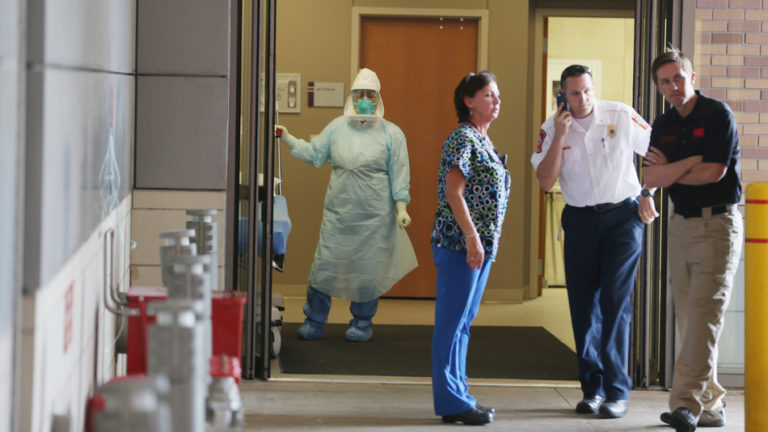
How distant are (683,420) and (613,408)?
0.30m

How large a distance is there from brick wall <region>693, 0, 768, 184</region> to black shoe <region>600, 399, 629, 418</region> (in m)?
1.12

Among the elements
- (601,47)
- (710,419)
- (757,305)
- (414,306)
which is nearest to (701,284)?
(757,305)

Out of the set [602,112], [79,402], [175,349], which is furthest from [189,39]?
[175,349]

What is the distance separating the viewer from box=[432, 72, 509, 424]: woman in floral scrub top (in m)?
3.06

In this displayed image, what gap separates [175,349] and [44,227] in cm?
32

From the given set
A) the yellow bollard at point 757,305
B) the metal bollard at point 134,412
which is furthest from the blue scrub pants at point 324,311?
the metal bollard at point 134,412

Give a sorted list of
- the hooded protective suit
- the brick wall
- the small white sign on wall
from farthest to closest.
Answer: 1. the small white sign on wall
2. the hooded protective suit
3. the brick wall

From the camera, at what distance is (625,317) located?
337cm

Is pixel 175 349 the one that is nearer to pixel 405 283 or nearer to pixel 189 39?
pixel 189 39

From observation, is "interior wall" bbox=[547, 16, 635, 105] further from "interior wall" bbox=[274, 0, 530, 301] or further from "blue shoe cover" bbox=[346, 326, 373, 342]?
"blue shoe cover" bbox=[346, 326, 373, 342]

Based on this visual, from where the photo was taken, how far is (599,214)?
10.9 feet

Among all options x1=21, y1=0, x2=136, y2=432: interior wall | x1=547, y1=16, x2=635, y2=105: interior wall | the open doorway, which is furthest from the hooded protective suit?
x1=547, y1=16, x2=635, y2=105: interior wall

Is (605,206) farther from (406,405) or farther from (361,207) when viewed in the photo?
(361,207)

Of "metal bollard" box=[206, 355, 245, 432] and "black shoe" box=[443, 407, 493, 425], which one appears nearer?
"metal bollard" box=[206, 355, 245, 432]
